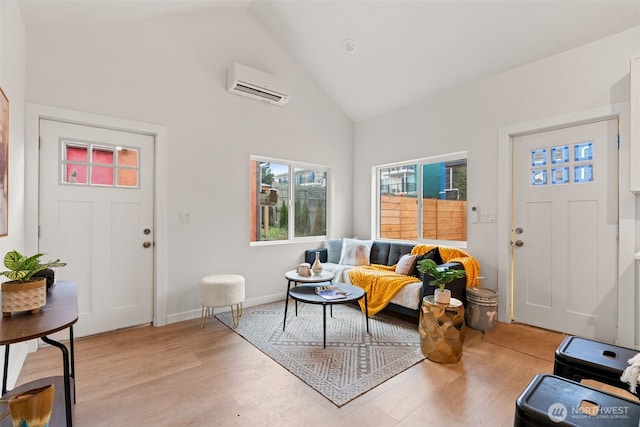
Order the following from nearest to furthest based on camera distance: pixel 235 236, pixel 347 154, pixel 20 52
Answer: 1. pixel 20 52
2. pixel 235 236
3. pixel 347 154

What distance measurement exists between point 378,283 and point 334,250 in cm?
115

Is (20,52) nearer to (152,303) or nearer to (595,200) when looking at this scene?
(152,303)

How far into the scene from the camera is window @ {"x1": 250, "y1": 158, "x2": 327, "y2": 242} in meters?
4.09

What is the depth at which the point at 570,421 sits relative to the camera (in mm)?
981

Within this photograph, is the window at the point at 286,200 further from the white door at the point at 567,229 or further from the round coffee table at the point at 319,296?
the white door at the point at 567,229

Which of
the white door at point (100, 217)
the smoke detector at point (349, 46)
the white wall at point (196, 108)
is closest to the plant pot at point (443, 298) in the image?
the white wall at point (196, 108)

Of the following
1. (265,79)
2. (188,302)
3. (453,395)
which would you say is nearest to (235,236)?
(188,302)

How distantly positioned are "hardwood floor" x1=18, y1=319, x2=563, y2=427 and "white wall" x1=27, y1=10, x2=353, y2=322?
2.73 ft

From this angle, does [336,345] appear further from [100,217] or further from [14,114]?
[14,114]

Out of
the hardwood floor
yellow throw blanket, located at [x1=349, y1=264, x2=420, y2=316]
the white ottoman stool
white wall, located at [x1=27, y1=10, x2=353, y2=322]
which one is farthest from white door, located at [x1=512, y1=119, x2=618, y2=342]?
the white ottoman stool

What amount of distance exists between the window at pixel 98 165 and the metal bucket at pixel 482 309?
140 inches

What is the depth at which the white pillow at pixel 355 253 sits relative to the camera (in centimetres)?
417

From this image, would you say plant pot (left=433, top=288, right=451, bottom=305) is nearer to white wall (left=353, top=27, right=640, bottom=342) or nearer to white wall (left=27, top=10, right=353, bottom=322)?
white wall (left=353, top=27, right=640, bottom=342)

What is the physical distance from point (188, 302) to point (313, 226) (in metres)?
1.99
